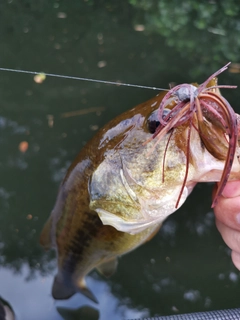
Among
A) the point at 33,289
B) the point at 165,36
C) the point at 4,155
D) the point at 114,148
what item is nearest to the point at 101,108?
the point at 4,155

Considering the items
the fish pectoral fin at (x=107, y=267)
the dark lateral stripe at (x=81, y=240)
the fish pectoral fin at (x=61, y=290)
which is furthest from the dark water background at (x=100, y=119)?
the dark lateral stripe at (x=81, y=240)

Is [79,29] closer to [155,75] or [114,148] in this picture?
[155,75]

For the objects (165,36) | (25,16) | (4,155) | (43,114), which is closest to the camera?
(4,155)

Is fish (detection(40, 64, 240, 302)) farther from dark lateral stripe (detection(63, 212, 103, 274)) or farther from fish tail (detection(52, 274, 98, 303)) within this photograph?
fish tail (detection(52, 274, 98, 303))

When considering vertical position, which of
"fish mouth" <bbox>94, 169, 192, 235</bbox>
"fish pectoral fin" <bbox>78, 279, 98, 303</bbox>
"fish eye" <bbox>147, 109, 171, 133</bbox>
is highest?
"fish eye" <bbox>147, 109, 171, 133</bbox>

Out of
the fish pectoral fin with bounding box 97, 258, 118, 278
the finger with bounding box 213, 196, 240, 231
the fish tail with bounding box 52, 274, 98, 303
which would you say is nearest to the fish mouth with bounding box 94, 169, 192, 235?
the finger with bounding box 213, 196, 240, 231

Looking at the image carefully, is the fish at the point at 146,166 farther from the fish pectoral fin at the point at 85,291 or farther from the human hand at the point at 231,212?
the fish pectoral fin at the point at 85,291
